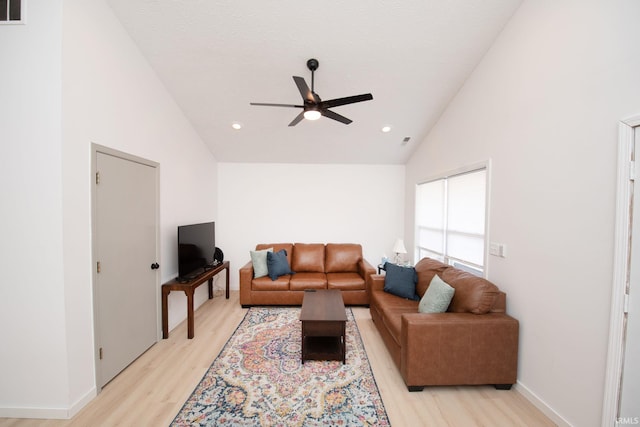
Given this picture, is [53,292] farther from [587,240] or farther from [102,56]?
[587,240]

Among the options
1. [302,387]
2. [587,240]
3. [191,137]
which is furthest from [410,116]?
[302,387]

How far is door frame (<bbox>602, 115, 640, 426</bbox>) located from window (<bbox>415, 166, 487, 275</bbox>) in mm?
1149

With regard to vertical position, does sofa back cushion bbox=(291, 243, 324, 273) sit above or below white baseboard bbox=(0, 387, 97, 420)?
above

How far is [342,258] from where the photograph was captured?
444 cm

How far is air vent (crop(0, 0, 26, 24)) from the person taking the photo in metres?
1.71

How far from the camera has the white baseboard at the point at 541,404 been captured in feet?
5.70

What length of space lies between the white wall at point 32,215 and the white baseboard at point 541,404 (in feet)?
11.9

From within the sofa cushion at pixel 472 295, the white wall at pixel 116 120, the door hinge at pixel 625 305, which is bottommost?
the sofa cushion at pixel 472 295

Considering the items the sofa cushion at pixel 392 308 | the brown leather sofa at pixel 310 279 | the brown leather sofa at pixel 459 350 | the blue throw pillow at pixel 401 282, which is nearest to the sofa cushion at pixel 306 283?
the brown leather sofa at pixel 310 279

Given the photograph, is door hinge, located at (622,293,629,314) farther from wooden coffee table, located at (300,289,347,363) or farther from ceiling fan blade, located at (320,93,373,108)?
ceiling fan blade, located at (320,93,373,108)

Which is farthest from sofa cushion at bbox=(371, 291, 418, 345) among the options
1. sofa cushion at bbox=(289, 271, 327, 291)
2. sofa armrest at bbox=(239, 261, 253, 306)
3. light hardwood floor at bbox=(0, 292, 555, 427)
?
sofa armrest at bbox=(239, 261, 253, 306)

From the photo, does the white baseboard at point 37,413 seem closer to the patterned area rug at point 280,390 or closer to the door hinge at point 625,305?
the patterned area rug at point 280,390

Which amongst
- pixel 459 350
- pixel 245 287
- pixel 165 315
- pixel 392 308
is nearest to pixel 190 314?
pixel 165 315

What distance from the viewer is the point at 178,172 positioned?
331cm
